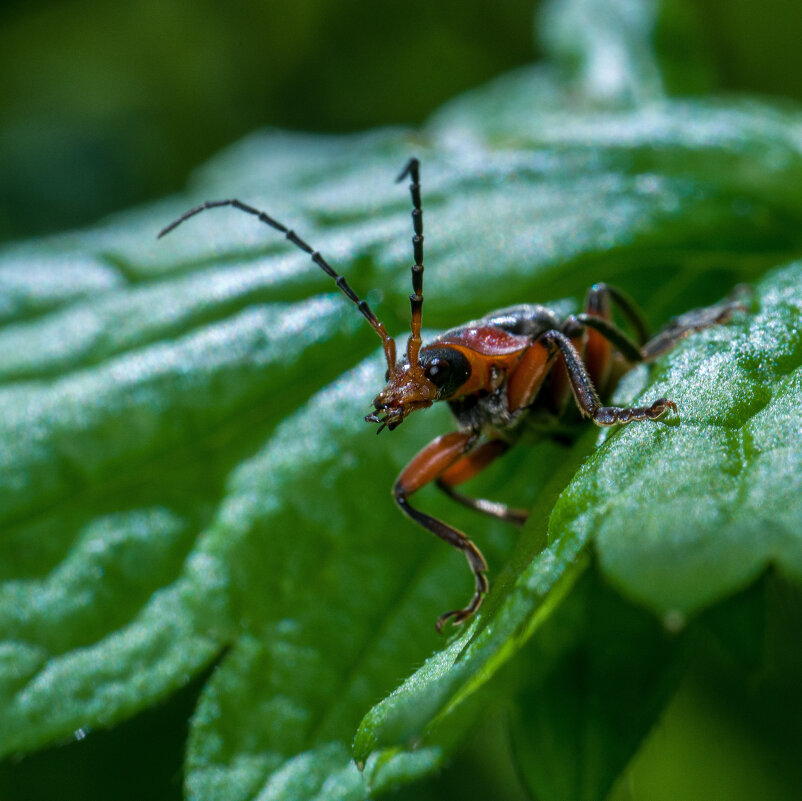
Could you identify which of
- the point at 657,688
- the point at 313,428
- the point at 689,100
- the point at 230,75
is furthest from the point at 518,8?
the point at 657,688

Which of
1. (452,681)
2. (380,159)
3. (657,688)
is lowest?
(657,688)

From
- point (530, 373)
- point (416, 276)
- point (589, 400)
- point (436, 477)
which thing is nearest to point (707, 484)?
point (589, 400)

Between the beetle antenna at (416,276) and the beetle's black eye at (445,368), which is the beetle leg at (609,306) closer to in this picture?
the beetle's black eye at (445,368)

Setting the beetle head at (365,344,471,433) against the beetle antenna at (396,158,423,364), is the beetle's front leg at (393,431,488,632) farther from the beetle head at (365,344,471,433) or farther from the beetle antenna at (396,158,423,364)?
the beetle antenna at (396,158,423,364)

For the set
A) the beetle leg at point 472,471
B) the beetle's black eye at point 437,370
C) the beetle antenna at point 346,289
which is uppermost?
the beetle antenna at point 346,289

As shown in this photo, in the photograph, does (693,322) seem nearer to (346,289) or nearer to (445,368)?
(445,368)

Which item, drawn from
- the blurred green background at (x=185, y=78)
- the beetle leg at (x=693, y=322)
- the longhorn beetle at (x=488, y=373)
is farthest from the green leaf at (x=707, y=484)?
the blurred green background at (x=185, y=78)

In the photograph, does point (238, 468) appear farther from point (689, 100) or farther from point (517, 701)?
point (689, 100)
